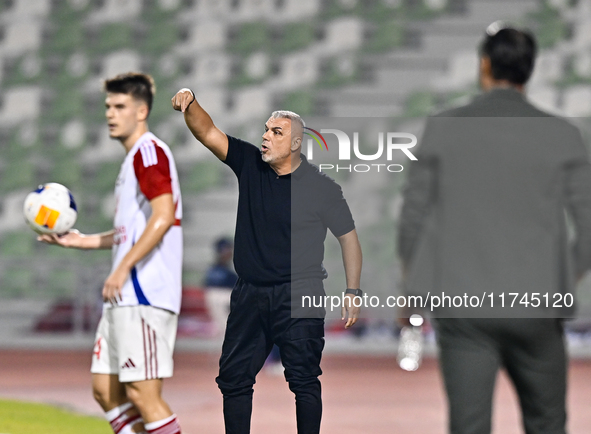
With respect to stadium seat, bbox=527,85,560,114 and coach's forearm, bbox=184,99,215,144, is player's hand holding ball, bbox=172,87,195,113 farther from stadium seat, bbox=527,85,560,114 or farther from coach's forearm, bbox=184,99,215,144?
stadium seat, bbox=527,85,560,114

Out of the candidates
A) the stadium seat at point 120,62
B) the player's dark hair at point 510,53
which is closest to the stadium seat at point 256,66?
→ the stadium seat at point 120,62

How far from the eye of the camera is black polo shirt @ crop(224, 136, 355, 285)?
13.3 feet

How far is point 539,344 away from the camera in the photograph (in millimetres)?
2557

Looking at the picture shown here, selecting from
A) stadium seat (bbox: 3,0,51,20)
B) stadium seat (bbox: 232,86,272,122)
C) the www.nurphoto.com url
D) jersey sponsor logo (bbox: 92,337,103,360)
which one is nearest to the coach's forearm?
jersey sponsor logo (bbox: 92,337,103,360)

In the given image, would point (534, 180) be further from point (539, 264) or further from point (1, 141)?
point (1, 141)

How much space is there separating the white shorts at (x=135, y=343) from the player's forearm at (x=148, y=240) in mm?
245

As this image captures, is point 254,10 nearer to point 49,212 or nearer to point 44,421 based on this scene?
point 44,421

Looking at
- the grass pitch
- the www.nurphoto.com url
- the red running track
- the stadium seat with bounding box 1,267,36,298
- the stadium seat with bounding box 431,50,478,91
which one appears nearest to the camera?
the www.nurphoto.com url

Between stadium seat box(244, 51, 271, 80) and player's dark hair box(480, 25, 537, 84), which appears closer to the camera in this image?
player's dark hair box(480, 25, 537, 84)

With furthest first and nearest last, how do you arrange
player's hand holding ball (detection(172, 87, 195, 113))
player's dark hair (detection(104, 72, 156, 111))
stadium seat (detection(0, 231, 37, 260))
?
stadium seat (detection(0, 231, 37, 260)) < player's dark hair (detection(104, 72, 156, 111)) < player's hand holding ball (detection(172, 87, 195, 113))

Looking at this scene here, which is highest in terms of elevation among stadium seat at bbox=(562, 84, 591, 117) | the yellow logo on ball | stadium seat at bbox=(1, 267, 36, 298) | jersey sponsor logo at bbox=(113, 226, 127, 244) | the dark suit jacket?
stadium seat at bbox=(562, 84, 591, 117)

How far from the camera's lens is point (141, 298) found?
3988mm

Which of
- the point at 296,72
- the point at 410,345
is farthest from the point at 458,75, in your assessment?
the point at 410,345

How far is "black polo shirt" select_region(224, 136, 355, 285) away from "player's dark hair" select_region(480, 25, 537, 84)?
164 centimetres
